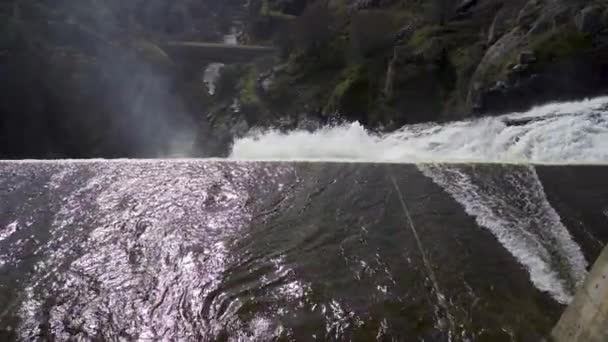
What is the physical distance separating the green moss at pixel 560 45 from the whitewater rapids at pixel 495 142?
1588 mm

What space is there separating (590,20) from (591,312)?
10384 mm

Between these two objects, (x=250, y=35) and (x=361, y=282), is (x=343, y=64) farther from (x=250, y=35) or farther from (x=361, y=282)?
(x=361, y=282)

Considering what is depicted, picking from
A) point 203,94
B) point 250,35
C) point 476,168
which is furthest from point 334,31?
point 476,168

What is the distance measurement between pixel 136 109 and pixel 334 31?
10264 millimetres

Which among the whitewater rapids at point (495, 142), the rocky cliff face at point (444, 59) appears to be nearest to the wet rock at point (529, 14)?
the rocky cliff face at point (444, 59)

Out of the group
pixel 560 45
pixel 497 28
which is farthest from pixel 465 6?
pixel 560 45

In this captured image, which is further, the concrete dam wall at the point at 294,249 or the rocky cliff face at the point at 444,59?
the rocky cliff face at the point at 444,59

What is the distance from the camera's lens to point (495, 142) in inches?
348

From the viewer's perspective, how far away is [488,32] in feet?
50.8

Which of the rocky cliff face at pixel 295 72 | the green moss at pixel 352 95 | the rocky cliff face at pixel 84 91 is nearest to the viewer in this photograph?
the rocky cliff face at pixel 295 72

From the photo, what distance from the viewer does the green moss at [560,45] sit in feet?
37.2

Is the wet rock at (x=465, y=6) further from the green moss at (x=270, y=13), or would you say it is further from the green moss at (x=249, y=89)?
the green moss at (x=270, y=13)

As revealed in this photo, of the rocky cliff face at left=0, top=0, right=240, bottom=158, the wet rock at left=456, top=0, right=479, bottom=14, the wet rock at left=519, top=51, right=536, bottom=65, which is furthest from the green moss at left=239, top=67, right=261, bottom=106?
the wet rock at left=519, top=51, right=536, bottom=65

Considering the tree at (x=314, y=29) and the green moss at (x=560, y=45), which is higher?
the tree at (x=314, y=29)
